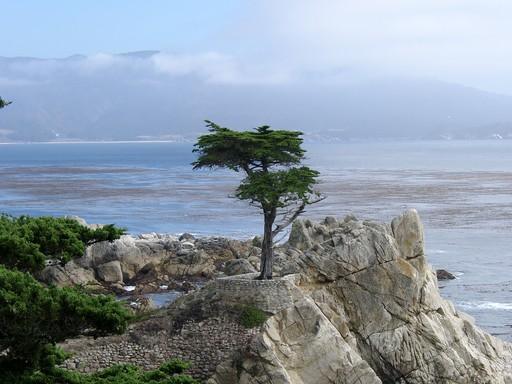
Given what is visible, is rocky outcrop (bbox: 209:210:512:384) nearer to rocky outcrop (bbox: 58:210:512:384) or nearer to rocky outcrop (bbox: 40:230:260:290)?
rocky outcrop (bbox: 58:210:512:384)

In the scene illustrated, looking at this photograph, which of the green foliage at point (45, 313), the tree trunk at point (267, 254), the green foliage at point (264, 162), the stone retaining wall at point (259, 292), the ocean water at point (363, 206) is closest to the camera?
the green foliage at point (45, 313)

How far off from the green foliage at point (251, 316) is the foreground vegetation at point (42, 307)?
11.2m

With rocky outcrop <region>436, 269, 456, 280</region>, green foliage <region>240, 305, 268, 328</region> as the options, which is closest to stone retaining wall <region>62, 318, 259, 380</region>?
green foliage <region>240, 305, 268, 328</region>

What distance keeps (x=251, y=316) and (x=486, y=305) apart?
683 inches

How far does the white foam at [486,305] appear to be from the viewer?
3944 centimetres

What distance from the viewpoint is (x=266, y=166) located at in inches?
1198

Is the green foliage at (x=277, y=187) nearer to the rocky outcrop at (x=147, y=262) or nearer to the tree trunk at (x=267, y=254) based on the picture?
the tree trunk at (x=267, y=254)

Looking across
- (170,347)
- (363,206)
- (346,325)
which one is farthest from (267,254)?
(363,206)

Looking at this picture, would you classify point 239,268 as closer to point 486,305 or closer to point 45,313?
point 486,305

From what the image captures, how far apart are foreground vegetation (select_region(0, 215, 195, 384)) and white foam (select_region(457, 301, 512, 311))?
2735cm

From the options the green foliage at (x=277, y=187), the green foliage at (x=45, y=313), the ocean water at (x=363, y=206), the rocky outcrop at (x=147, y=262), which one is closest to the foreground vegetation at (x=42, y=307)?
the green foliage at (x=45, y=313)

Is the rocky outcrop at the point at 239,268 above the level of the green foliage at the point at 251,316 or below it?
below

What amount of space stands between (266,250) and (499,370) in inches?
336

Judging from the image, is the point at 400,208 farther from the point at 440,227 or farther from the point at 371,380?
the point at 371,380
